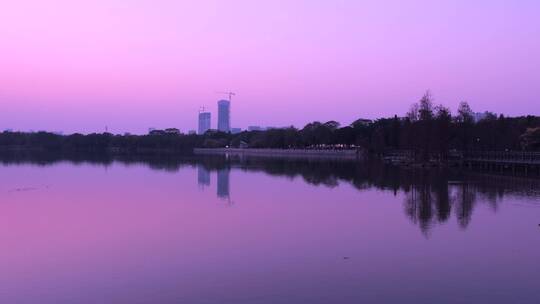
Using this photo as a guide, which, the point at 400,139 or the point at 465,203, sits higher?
the point at 400,139

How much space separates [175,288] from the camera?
39.9 ft

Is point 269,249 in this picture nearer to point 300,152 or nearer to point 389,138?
point 389,138

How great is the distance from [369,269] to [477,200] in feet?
59.4

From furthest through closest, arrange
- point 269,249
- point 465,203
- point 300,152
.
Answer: point 300,152 → point 465,203 → point 269,249

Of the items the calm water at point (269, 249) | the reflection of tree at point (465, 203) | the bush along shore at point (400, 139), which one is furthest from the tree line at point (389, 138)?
the calm water at point (269, 249)

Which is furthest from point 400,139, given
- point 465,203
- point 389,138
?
point 465,203

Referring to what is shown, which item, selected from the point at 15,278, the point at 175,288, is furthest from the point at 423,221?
the point at 15,278

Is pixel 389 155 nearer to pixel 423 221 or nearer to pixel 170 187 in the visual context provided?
pixel 170 187

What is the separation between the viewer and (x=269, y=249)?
1647 cm

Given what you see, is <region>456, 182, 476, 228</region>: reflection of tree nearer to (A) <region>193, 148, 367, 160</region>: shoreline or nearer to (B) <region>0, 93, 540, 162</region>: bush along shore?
(B) <region>0, 93, 540, 162</region>: bush along shore

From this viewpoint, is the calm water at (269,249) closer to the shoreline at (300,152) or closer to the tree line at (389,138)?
the tree line at (389,138)

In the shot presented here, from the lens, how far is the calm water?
11914mm

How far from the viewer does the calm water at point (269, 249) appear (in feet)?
39.1

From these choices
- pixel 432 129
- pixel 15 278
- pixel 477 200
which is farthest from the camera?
pixel 432 129
